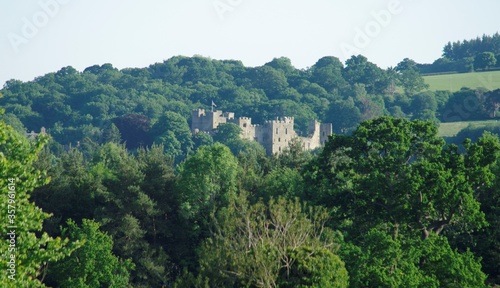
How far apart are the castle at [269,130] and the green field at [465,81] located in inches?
A: 876

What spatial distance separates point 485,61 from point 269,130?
148 ft

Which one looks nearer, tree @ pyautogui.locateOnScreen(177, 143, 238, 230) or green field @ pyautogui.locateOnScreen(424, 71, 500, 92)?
tree @ pyautogui.locateOnScreen(177, 143, 238, 230)

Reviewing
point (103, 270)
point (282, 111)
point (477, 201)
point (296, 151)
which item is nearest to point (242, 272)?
point (103, 270)

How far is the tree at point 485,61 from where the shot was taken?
141113mm

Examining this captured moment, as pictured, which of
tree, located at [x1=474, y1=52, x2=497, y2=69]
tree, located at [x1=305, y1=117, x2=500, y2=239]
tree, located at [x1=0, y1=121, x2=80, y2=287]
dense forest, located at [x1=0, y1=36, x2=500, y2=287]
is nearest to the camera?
tree, located at [x1=0, y1=121, x2=80, y2=287]

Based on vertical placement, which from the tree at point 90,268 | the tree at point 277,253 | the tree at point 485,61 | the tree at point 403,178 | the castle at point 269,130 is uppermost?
the tree at point 485,61

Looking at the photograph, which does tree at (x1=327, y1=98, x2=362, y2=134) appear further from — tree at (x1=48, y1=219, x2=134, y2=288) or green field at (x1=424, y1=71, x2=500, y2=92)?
tree at (x1=48, y1=219, x2=134, y2=288)

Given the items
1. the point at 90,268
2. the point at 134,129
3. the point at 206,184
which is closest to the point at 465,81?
the point at 134,129

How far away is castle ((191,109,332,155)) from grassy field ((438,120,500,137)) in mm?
12815

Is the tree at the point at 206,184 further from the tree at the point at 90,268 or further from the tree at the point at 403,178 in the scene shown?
the tree at the point at 90,268

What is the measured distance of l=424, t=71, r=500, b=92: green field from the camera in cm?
12656

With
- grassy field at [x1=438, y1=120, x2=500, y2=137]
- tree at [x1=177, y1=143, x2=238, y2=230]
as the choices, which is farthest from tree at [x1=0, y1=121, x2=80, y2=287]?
grassy field at [x1=438, y1=120, x2=500, y2=137]

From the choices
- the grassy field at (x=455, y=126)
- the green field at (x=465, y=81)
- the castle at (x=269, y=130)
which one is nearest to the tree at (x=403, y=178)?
the grassy field at (x=455, y=126)

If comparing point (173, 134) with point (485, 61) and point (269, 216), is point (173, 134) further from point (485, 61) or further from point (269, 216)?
point (269, 216)
